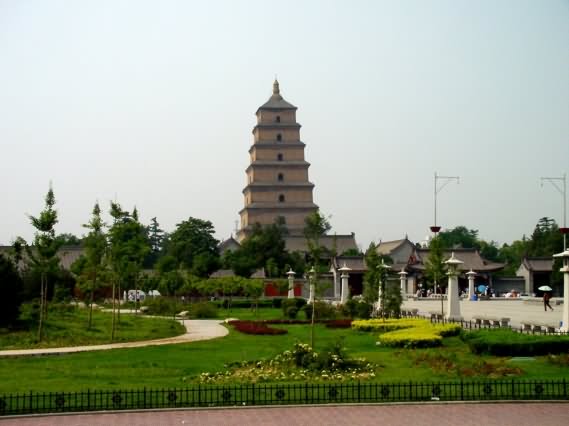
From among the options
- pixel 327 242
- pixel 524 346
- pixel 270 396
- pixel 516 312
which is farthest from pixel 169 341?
pixel 327 242

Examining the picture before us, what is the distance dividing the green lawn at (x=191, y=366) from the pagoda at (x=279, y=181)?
6444cm

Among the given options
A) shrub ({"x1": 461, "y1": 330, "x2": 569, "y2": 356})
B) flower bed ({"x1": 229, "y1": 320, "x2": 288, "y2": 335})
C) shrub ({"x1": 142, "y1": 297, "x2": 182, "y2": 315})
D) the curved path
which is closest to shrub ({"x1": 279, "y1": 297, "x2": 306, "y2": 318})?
the curved path

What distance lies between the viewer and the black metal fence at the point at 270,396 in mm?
14625

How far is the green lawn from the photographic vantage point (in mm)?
18109

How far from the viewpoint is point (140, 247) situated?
3869 cm

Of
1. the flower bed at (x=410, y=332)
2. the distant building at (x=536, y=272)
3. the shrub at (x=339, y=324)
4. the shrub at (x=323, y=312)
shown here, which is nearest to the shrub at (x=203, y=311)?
the shrub at (x=323, y=312)

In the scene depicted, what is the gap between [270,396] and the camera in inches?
620

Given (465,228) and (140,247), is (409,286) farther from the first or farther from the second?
(465,228)

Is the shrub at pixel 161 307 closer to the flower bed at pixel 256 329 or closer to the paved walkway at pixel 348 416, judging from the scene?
the flower bed at pixel 256 329

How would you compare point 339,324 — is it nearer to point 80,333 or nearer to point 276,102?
point 80,333

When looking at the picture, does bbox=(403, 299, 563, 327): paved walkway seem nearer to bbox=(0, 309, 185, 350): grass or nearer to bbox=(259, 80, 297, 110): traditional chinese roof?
bbox=(0, 309, 185, 350): grass

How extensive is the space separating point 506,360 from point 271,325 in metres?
17.9

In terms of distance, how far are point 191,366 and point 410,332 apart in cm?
913

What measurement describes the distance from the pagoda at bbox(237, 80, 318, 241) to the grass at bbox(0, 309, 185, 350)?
53.2m
